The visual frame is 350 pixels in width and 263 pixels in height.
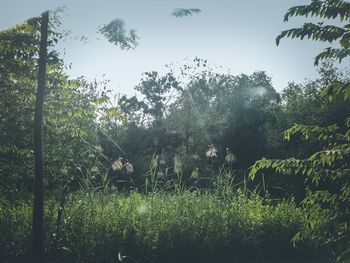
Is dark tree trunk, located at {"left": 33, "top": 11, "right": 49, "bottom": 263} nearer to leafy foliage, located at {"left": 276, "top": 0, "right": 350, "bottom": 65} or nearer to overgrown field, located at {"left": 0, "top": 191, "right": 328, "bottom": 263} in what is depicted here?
overgrown field, located at {"left": 0, "top": 191, "right": 328, "bottom": 263}

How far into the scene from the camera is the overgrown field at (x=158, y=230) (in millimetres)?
8805

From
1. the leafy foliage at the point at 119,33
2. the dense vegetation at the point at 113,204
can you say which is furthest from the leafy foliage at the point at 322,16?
the leafy foliage at the point at 119,33

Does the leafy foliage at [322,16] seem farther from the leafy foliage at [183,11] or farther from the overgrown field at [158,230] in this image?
the overgrown field at [158,230]

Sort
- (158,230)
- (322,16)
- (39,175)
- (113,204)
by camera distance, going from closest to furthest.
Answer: (322,16) < (39,175) < (158,230) < (113,204)

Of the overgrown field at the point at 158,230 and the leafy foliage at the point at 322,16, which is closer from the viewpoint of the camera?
the leafy foliage at the point at 322,16

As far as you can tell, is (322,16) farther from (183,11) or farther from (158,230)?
(158,230)

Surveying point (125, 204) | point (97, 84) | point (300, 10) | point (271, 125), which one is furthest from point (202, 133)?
point (300, 10)

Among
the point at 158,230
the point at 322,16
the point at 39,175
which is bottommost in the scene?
the point at 158,230

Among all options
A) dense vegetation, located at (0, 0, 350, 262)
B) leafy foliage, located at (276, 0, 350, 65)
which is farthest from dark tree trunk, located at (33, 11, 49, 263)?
leafy foliage, located at (276, 0, 350, 65)

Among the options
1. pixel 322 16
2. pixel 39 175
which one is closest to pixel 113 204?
pixel 39 175

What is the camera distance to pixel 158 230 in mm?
9531

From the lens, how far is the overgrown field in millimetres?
8805

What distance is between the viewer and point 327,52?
4395 millimetres

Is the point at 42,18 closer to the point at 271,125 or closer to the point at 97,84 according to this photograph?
the point at 271,125
